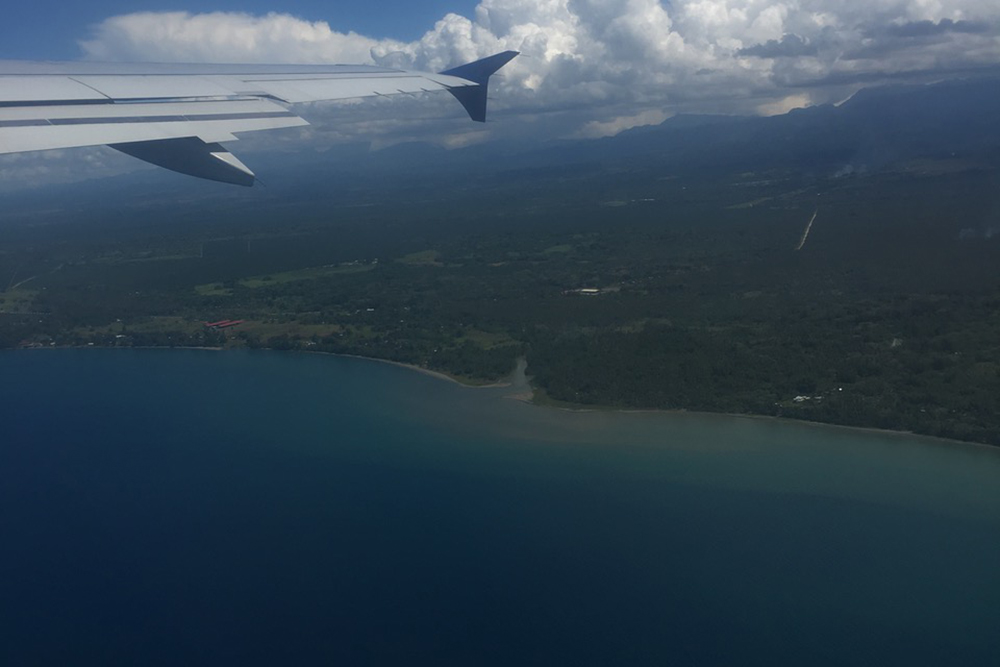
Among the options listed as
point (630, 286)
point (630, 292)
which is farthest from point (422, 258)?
point (630, 292)

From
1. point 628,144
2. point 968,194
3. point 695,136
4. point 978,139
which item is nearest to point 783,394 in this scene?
point 968,194

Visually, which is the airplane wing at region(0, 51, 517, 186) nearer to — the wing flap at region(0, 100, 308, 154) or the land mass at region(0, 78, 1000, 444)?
the wing flap at region(0, 100, 308, 154)

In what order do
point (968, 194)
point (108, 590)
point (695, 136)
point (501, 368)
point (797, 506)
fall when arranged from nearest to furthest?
point (108, 590) → point (797, 506) → point (501, 368) → point (968, 194) → point (695, 136)

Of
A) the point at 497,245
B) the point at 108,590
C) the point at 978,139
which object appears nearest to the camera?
the point at 108,590

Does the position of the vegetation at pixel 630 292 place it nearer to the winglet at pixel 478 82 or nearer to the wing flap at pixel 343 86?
the winglet at pixel 478 82

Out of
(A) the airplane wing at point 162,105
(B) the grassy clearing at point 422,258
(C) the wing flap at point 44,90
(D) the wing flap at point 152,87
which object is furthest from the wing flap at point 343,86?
(B) the grassy clearing at point 422,258

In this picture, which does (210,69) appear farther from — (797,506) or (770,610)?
(797,506)
